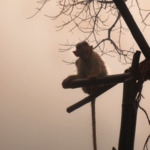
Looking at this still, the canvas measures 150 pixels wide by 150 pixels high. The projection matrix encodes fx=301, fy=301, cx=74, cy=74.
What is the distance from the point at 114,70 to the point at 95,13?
0.73 metres

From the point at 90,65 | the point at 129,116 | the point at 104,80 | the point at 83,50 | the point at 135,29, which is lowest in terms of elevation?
the point at 129,116

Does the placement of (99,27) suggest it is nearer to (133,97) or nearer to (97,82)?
(97,82)

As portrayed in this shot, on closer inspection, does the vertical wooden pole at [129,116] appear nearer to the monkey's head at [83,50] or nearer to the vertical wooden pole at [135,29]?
the vertical wooden pole at [135,29]

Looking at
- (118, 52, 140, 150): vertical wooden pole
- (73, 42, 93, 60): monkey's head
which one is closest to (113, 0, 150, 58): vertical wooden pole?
(118, 52, 140, 150): vertical wooden pole

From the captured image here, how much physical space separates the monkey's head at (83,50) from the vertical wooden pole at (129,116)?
62.2 inches

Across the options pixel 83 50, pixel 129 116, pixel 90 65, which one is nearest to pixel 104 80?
pixel 129 116

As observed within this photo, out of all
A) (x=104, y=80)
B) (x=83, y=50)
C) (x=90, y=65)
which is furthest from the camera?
(x=90, y=65)

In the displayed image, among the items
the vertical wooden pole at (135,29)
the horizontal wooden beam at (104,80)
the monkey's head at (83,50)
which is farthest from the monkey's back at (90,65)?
the vertical wooden pole at (135,29)

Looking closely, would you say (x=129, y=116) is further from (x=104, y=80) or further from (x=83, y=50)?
(x=83, y=50)

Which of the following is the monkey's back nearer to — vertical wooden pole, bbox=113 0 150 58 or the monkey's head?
the monkey's head

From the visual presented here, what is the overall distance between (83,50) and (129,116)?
5.49 ft

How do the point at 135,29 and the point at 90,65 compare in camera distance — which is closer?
the point at 135,29

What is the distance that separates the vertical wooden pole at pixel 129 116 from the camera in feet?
4.07

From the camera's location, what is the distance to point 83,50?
286cm
